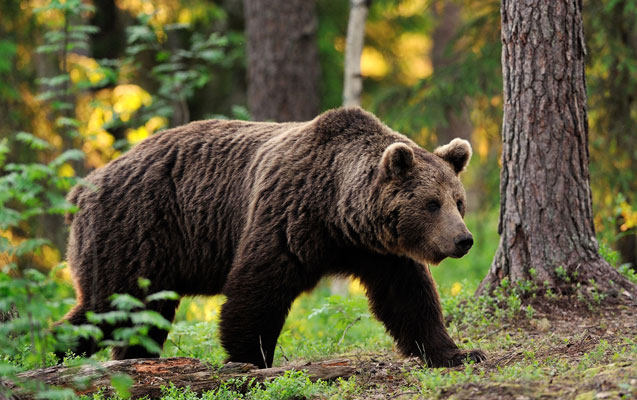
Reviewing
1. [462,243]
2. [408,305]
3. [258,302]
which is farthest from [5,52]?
[462,243]

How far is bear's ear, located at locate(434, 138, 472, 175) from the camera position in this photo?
6160mm

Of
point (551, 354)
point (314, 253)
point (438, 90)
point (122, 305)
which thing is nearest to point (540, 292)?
point (551, 354)

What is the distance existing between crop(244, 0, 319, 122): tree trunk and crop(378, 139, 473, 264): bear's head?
21.2 feet

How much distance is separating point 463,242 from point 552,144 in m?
1.54

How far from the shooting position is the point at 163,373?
17.0 ft

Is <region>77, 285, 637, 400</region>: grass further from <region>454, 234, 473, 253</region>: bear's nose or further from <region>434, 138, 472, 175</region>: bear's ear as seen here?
<region>434, 138, 472, 175</region>: bear's ear

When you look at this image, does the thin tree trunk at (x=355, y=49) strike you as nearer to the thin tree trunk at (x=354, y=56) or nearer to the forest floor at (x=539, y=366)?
the thin tree trunk at (x=354, y=56)

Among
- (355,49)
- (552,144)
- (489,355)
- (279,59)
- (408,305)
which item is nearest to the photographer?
(489,355)

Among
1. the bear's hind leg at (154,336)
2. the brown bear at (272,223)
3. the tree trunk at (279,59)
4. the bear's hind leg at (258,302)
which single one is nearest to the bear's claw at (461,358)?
the brown bear at (272,223)

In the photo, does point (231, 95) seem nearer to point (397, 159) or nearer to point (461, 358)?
point (397, 159)

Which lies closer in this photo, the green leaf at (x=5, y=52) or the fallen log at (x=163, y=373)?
the fallen log at (x=163, y=373)

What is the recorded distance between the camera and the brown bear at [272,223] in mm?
5789

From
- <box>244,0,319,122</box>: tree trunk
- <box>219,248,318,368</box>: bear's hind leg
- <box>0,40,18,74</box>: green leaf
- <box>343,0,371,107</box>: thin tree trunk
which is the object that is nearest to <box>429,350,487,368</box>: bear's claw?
<box>219,248,318,368</box>: bear's hind leg

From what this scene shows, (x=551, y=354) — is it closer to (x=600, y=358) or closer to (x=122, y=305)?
(x=600, y=358)
